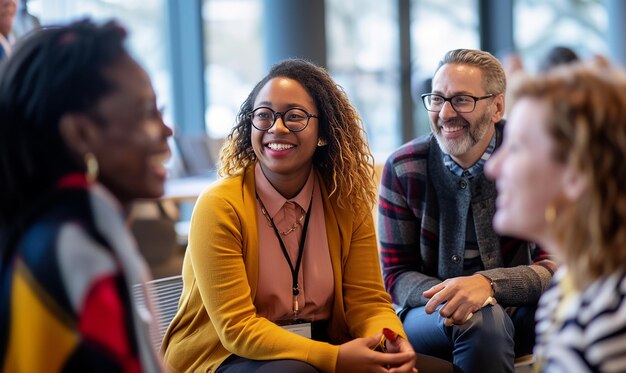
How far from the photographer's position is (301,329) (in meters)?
2.46

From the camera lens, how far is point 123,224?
131cm

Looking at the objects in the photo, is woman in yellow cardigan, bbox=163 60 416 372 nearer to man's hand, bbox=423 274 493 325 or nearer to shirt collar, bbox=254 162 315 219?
shirt collar, bbox=254 162 315 219

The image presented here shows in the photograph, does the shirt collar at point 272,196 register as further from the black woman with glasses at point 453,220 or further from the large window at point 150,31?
the large window at point 150,31

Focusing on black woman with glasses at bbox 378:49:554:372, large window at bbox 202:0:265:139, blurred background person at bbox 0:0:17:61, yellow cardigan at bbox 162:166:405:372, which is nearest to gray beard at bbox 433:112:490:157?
black woman with glasses at bbox 378:49:554:372

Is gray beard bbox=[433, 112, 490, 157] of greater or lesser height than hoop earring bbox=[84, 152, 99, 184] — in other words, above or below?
below

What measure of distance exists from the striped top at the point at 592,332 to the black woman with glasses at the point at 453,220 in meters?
1.24

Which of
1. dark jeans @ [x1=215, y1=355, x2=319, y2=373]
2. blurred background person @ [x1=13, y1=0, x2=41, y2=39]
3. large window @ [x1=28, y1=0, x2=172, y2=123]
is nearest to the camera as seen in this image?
dark jeans @ [x1=215, y1=355, x2=319, y2=373]

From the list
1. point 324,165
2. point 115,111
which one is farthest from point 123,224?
point 324,165

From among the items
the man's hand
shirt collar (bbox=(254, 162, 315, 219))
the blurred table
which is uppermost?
shirt collar (bbox=(254, 162, 315, 219))

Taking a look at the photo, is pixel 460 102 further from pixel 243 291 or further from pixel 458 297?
pixel 243 291

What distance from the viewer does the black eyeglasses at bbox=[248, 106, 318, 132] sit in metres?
2.54

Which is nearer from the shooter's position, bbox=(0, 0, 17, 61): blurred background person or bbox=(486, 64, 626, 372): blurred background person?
Result: bbox=(486, 64, 626, 372): blurred background person

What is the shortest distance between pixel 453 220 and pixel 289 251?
2.08 feet

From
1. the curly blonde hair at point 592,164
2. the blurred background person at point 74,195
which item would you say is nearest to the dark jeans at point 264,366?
the blurred background person at point 74,195
